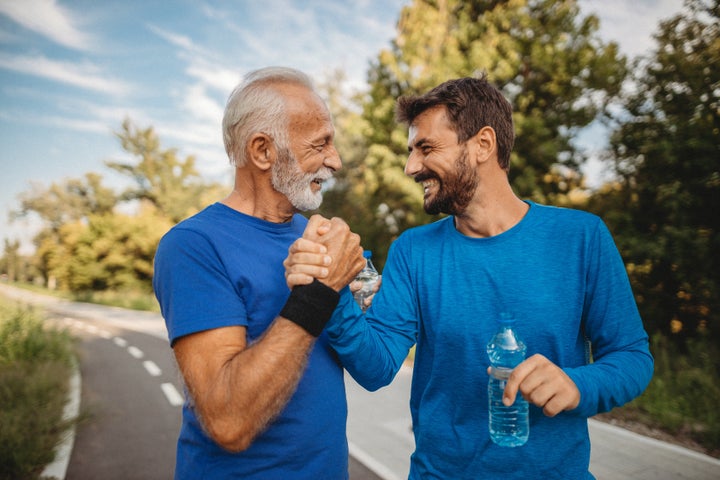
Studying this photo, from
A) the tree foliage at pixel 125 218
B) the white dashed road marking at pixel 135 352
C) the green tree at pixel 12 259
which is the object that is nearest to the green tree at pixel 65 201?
the tree foliage at pixel 125 218

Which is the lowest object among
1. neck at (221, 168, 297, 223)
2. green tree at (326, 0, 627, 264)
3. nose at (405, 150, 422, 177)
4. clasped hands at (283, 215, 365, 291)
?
clasped hands at (283, 215, 365, 291)

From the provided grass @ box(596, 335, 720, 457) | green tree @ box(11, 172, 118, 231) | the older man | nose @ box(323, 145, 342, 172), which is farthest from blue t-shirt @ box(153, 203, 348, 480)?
green tree @ box(11, 172, 118, 231)

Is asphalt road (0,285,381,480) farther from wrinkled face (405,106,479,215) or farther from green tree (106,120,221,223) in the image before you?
green tree (106,120,221,223)

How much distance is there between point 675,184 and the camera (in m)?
6.59

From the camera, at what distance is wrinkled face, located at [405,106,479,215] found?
188cm

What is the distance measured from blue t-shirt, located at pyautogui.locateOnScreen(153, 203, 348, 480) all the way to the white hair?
11.6 inches

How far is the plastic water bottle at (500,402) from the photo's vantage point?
1.54 metres

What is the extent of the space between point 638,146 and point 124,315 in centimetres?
2257

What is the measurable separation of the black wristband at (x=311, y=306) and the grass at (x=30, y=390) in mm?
4984

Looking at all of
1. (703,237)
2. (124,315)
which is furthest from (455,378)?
(124,315)

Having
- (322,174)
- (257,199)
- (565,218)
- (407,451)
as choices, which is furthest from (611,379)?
(407,451)

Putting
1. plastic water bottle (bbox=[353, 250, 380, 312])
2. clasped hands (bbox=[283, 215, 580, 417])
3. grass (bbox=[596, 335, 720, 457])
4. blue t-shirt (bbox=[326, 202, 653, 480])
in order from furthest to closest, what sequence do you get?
grass (bbox=[596, 335, 720, 457]), plastic water bottle (bbox=[353, 250, 380, 312]), blue t-shirt (bbox=[326, 202, 653, 480]), clasped hands (bbox=[283, 215, 580, 417])

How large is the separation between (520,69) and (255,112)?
1311 cm

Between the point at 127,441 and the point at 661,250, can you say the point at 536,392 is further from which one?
the point at 661,250
